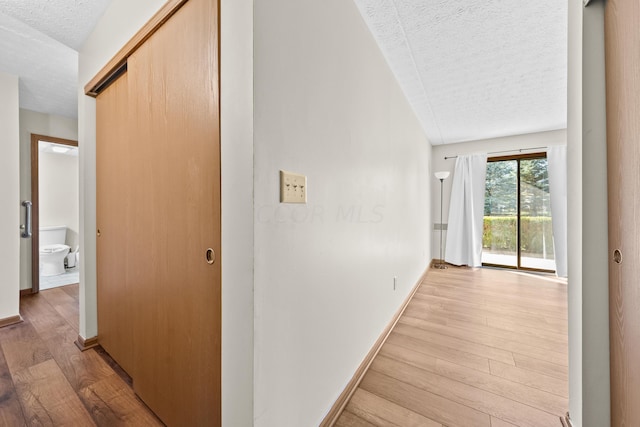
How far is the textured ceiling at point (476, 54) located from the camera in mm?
1535

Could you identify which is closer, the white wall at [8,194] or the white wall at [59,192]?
the white wall at [8,194]

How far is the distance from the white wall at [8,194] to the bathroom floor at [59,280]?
1.20m

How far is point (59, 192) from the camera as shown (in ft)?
14.5

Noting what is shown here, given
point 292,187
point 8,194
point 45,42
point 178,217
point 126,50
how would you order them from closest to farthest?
point 292,187, point 178,217, point 126,50, point 45,42, point 8,194

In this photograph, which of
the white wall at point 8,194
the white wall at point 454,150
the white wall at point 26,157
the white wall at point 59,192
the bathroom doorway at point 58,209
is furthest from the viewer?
the white wall at point 59,192

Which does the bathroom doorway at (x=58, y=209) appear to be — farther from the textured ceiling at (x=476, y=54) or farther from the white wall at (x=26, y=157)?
the textured ceiling at (x=476, y=54)

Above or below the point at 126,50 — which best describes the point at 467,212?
below

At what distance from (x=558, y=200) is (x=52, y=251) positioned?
7756 millimetres

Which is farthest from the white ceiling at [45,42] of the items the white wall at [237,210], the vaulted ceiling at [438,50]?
the white wall at [237,210]

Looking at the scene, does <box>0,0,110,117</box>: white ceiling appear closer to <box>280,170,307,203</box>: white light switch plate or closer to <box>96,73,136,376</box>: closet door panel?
<box>96,73,136,376</box>: closet door panel

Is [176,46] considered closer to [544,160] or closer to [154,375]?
[154,375]

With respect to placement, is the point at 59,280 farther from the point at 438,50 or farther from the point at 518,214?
the point at 518,214

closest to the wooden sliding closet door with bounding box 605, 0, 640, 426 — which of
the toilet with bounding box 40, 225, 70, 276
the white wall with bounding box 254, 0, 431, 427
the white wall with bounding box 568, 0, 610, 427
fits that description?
the white wall with bounding box 568, 0, 610, 427

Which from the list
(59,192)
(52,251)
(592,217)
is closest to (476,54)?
(592,217)
